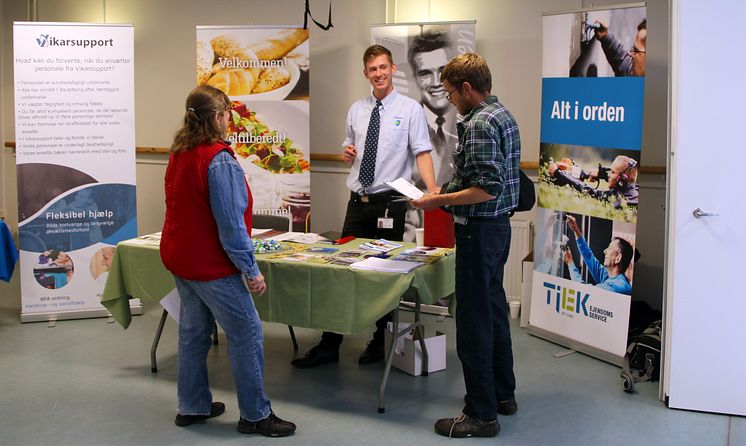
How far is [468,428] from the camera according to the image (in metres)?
3.53

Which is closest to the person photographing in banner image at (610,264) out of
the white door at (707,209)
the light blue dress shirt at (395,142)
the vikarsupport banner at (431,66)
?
the white door at (707,209)

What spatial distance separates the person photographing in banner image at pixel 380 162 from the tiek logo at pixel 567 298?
100cm

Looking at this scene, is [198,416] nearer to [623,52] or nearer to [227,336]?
[227,336]

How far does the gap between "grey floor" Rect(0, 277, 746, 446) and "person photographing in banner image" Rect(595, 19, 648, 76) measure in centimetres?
161

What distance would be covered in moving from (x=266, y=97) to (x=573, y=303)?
2471 mm

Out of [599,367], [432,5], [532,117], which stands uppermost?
[432,5]

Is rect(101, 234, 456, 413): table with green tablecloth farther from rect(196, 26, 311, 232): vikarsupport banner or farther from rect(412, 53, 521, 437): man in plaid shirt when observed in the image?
rect(196, 26, 311, 232): vikarsupport banner

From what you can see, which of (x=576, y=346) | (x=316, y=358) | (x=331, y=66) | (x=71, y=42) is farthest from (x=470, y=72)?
(x=71, y=42)

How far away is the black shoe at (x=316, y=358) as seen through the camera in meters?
4.45

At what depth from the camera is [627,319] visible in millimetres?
4508

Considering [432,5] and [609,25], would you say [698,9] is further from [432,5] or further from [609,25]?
[432,5]

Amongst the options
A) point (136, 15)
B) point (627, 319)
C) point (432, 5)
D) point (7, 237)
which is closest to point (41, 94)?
point (7, 237)

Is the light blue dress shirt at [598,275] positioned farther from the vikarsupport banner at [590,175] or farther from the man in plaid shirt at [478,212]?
the man in plaid shirt at [478,212]

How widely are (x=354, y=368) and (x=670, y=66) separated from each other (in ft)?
7.17
